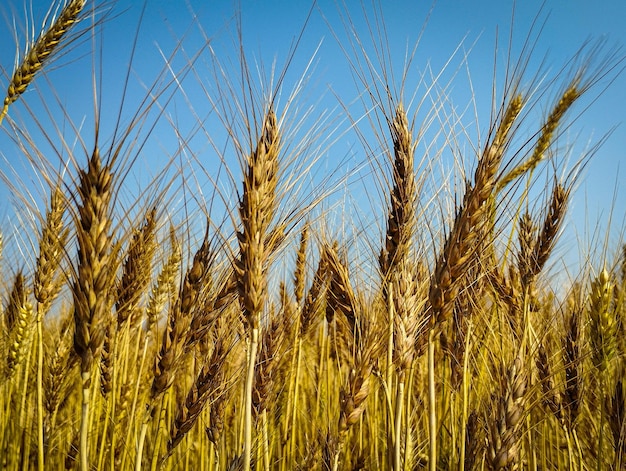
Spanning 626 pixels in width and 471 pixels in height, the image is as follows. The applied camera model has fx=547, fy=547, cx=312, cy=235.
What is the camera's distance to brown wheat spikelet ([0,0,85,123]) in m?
2.43

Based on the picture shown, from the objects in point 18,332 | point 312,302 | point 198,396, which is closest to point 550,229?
point 312,302

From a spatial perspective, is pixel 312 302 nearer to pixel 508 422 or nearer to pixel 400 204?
pixel 400 204

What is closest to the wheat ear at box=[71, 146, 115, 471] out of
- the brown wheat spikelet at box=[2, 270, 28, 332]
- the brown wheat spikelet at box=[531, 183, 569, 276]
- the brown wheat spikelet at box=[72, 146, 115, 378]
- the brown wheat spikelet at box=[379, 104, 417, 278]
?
the brown wheat spikelet at box=[72, 146, 115, 378]

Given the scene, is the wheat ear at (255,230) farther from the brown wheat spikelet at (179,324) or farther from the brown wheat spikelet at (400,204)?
the brown wheat spikelet at (400,204)

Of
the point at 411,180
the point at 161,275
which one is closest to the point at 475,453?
the point at 411,180

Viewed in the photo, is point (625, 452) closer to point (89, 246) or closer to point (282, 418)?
point (282, 418)

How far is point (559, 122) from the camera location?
3277 millimetres

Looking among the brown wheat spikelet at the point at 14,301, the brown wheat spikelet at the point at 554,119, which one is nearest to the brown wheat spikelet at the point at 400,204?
the brown wheat spikelet at the point at 554,119

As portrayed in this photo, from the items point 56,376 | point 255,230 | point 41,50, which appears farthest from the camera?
point 56,376

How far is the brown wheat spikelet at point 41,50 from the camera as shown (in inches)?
95.7

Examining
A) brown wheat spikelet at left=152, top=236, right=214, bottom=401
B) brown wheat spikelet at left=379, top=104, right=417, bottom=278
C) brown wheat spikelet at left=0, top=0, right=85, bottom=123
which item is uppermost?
brown wheat spikelet at left=0, top=0, right=85, bottom=123

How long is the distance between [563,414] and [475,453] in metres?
0.61

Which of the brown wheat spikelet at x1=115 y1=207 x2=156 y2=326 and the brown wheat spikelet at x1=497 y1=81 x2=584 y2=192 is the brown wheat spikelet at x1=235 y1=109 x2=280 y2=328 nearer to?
the brown wheat spikelet at x1=115 y1=207 x2=156 y2=326

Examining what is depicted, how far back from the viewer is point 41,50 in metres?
2.49
